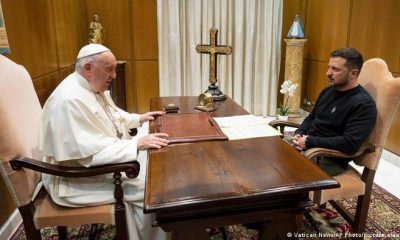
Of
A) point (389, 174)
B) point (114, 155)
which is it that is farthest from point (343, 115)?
point (389, 174)

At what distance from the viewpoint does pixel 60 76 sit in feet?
10.8

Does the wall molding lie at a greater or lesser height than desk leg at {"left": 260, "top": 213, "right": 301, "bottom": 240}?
lesser

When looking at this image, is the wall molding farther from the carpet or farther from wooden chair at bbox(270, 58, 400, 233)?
wooden chair at bbox(270, 58, 400, 233)

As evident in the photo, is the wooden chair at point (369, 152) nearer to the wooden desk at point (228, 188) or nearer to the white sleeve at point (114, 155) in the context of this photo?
the wooden desk at point (228, 188)

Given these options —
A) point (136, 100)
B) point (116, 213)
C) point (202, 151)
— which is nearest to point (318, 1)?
point (136, 100)

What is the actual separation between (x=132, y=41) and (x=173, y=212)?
4135 mm

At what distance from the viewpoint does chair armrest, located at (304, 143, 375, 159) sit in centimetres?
169

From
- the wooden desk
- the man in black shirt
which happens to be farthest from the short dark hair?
the wooden desk

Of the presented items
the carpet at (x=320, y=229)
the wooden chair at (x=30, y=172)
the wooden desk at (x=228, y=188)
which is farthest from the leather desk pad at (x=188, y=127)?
the carpet at (x=320, y=229)

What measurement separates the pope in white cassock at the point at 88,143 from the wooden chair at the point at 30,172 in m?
0.05

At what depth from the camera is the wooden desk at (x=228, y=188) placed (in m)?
1.06

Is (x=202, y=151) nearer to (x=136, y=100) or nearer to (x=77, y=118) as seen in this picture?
(x=77, y=118)

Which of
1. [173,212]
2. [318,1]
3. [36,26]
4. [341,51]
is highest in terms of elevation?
[318,1]

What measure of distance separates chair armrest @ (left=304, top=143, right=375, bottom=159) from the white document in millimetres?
203
